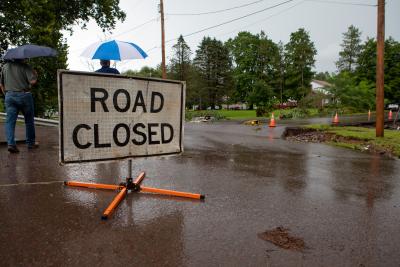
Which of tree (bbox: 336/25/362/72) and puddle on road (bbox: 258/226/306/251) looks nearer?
puddle on road (bbox: 258/226/306/251)

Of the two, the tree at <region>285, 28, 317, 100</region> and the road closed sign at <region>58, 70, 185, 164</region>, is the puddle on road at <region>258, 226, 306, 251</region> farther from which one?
the tree at <region>285, 28, 317, 100</region>

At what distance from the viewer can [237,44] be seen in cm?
7856

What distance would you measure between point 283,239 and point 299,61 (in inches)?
2742

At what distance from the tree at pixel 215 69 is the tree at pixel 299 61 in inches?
535

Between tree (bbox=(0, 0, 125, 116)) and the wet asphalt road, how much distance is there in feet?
40.8

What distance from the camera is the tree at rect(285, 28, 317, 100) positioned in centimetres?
6781

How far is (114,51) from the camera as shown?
5.96m

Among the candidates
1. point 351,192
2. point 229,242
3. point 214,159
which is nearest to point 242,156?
point 214,159

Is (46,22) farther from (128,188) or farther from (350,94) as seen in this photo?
(350,94)

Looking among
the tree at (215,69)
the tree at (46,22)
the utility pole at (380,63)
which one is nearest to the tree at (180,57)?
the tree at (215,69)

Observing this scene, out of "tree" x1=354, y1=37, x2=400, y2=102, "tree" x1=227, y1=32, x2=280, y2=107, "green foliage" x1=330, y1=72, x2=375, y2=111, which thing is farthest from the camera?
"tree" x1=227, y1=32, x2=280, y2=107

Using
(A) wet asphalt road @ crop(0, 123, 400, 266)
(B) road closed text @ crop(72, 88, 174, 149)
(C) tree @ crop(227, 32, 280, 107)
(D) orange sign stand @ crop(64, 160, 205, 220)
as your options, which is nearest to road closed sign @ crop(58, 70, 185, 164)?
(B) road closed text @ crop(72, 88, 174, 149)

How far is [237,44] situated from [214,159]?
74944mm

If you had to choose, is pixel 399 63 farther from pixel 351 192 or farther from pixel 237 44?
pixel 351 192
